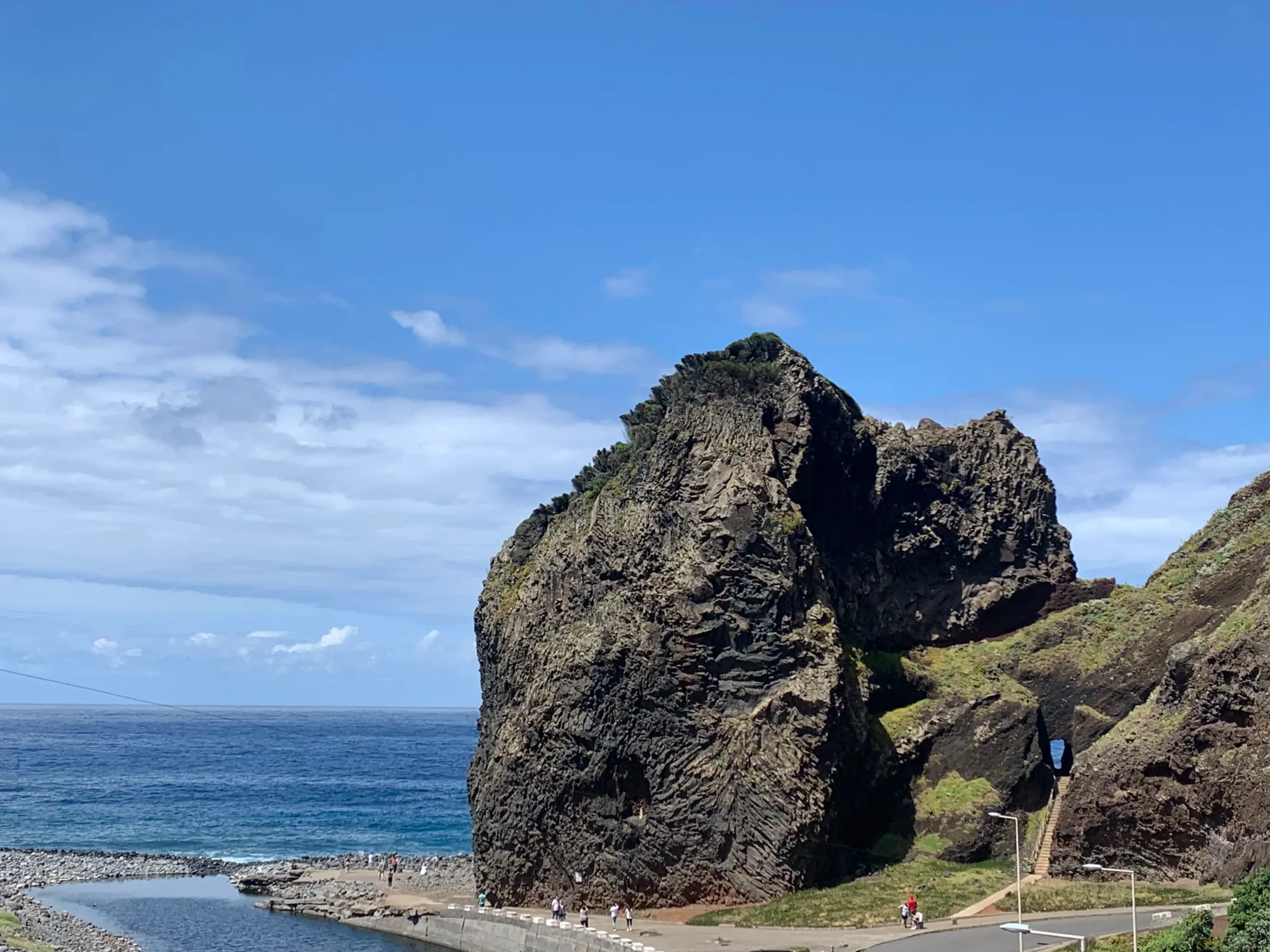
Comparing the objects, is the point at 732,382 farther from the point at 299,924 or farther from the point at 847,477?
the point at 299,924

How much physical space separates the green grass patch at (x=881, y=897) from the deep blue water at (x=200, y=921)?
58.1 feet

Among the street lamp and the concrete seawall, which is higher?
the street lamp

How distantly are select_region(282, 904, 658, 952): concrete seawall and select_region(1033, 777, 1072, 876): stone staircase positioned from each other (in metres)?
23.2

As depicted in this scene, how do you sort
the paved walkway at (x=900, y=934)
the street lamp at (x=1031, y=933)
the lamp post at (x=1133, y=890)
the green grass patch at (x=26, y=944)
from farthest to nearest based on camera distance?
the green grass patch at (x=26, y=944), the paved walkway at (x=900, y=934), the lamp post at (x=1133, y=890), the street lamp at (x=1031, y=933)

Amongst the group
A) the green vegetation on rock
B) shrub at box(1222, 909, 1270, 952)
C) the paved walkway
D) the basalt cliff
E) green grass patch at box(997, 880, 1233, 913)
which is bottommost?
the green vegetation on rock

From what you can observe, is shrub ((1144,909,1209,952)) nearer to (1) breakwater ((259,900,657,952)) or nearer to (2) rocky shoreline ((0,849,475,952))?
(1) breakwater ((259,900,657,952))

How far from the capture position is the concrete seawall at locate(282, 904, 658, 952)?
5356cm

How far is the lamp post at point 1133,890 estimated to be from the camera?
128 ft

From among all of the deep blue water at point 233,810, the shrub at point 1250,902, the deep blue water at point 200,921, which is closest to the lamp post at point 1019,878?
the shrub at point 1250,902

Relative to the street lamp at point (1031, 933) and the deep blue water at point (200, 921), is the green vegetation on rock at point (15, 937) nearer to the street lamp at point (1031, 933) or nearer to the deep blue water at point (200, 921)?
the deep blue water at point (200, 921)

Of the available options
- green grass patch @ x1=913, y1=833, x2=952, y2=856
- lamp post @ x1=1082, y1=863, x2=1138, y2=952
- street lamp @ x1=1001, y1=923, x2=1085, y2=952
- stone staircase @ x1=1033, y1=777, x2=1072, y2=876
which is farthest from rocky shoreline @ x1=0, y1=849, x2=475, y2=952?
lamp post @ x1=1082, y1=863, x2=1138, y2=952

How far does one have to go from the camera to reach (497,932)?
61562mm

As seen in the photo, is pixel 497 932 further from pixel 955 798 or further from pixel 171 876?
pixel 171 876

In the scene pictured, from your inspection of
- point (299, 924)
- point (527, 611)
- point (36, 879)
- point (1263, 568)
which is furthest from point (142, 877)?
point (1263, 568)
